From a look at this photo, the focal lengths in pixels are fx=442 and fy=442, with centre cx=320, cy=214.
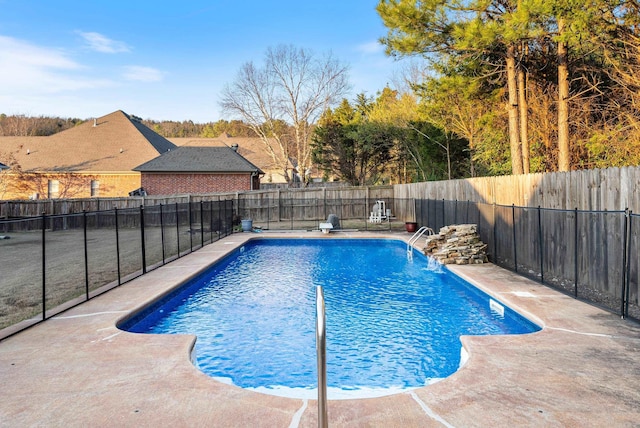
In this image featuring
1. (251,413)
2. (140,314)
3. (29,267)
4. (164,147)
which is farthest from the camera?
(164,147)

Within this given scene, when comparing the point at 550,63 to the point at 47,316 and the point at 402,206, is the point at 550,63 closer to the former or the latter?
the point at 402,206

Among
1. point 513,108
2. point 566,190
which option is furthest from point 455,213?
point 566,190

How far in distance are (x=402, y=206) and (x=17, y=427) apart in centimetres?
2020

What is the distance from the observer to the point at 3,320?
6547mm

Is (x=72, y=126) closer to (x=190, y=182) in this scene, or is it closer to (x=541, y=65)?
(x=190, y=182)

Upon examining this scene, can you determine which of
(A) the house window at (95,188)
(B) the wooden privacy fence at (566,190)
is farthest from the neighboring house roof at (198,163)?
(B) the wooden privacy fence at (566,190)

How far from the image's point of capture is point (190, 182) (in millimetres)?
26031

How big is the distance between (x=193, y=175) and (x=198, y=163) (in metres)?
0.80

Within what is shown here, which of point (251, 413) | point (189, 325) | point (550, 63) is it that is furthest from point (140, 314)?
point (550, 63)

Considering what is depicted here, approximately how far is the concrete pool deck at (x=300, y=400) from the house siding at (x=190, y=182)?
20.6 meters

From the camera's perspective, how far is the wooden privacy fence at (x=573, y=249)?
6.16 metres

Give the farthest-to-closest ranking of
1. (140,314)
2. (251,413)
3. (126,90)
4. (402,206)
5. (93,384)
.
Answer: (126,90) → (402,206) → (140,314) → (93,384) → (251,413)

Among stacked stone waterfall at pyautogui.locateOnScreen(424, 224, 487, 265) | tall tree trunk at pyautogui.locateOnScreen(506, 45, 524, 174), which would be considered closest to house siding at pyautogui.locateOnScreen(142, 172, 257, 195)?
tall tree trunk at pyautogui.locateOnScreen(506, 45, 524, 174)

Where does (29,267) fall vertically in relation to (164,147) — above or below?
below
